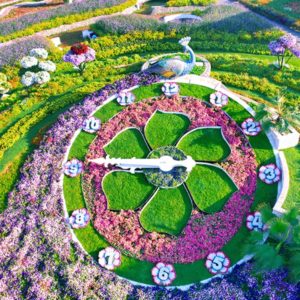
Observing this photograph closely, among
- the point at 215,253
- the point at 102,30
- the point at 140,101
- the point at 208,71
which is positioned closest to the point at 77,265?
the point at 215,253

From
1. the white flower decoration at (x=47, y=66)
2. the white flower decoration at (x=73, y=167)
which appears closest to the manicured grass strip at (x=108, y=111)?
the white flower decoration at (x=73, y=167)

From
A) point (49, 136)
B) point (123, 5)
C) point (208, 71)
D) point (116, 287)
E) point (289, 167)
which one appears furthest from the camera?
point (123, 5)

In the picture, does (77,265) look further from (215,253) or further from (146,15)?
(146,15)

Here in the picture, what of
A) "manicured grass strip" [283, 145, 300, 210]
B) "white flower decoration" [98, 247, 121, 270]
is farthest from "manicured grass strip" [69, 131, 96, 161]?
"manicured grass strip" [283, 145, 300, 210]

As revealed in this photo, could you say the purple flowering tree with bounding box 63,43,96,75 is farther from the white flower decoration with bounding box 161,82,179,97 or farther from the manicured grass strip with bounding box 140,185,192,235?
the manicured grass strip with bounding box 140,185,192,235

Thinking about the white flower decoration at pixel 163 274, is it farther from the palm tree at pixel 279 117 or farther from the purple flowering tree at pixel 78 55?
the purple flowering tree at pixel 78 55
